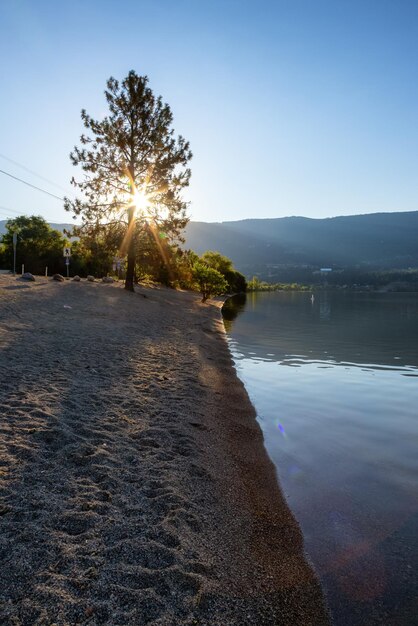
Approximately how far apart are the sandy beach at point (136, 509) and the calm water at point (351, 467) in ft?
1.35

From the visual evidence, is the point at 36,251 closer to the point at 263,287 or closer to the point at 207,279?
the point at 207,279

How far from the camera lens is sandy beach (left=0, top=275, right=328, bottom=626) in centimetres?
364

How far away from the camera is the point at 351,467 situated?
8.07m

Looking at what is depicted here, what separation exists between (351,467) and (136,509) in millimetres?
4953

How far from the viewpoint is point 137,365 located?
519 inches

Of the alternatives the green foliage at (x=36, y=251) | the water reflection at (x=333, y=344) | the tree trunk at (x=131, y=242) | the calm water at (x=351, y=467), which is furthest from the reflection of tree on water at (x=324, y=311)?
the green foliage at (x=36, y=251)

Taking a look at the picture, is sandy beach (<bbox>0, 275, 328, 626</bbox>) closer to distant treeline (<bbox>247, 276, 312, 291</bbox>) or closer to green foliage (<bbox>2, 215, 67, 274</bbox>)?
green foliage (<bbox>2, 215, 67, 274</bbox>)

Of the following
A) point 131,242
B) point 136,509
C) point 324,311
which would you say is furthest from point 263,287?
point 136,509

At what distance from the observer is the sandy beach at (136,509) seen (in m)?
3.64

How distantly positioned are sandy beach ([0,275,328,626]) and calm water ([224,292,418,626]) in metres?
0.41

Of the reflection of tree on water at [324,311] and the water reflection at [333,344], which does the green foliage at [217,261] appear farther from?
the water reflection at [333,344]

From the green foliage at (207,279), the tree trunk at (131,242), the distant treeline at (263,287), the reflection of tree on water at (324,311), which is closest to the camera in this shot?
the tree trunk at (131,242)

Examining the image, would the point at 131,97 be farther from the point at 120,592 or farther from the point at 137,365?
the point at 120,592

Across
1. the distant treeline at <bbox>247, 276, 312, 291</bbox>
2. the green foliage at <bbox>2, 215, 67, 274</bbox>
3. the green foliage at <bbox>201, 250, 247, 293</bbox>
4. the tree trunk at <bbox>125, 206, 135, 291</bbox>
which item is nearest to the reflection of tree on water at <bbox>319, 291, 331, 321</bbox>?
the green foliage at <bbox>201, 250, 247, 293</bbox>
